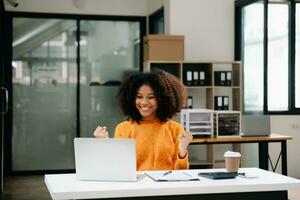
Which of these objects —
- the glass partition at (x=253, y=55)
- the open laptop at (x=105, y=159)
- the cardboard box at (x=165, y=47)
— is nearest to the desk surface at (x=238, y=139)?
the glass partition at (x=253, y=55)

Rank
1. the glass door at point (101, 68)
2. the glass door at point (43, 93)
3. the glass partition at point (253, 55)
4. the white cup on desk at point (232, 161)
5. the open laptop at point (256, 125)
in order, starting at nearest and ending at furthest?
the white cup on desk at point (232, 161) < the open laptop at point (256, 125) < the glass partition at point (253, 55) < the glass door at point (43, 93) < the glass door at point (101, 68)

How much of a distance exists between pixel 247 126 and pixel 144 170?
3.01 metres

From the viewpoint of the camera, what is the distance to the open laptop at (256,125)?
19.5 ft

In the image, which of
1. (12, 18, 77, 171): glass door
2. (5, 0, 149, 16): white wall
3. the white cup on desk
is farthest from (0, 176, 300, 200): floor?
the white cup on desk

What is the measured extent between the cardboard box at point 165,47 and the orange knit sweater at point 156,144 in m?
3.42

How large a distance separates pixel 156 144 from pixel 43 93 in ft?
16.0

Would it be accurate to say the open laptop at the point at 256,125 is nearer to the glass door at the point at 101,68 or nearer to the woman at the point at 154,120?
the glass door at the point at 101,68

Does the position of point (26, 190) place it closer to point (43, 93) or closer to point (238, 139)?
point (43, 93)

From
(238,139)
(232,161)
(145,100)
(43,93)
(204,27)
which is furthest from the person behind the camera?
(43,93)

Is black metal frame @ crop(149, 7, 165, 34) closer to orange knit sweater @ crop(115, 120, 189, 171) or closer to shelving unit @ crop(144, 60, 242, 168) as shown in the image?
shelving unit @ crop(144, 60, 242, 168)

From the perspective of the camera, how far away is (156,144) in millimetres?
3186

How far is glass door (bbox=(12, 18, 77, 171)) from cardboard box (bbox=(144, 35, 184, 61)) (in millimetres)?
1737

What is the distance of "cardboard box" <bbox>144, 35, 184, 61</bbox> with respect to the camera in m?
6.61

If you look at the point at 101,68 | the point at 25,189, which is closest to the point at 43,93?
the point at 101,68
